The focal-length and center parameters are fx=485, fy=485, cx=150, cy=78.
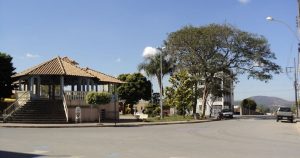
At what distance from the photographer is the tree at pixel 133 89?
85750mm

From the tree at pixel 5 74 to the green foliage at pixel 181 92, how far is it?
1922 centimetres

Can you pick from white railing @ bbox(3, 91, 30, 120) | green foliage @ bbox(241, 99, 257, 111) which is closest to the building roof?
white railing @ bbox(3, 91, 30, 120)

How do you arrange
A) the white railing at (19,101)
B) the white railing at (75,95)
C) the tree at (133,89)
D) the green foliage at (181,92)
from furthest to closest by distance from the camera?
the tree at (133,89) < the green foliage at (181,92) < the white railing at (75,95) < the white railing at (19,101)

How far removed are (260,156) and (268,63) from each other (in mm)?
46325

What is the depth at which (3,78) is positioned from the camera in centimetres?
5059

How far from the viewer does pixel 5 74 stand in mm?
50719

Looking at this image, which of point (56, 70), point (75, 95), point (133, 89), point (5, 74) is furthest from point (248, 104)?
point (56, 70)

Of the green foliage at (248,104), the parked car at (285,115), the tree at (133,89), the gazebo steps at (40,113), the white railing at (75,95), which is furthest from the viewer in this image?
the green foliage at (248,104)

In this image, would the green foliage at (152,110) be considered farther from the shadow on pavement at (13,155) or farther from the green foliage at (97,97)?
the shadow on pavement at (13,155)

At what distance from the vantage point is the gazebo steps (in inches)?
1532

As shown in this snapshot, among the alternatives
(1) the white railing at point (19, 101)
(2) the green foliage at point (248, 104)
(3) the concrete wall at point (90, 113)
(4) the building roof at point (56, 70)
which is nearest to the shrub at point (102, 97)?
(3) the concrete wall at point (90, 113)

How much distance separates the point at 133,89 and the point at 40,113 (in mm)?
46195

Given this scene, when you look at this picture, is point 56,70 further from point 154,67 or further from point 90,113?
point 154,67

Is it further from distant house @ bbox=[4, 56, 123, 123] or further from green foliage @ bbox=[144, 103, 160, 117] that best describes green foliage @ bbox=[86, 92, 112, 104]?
green foliage @ bbox=[144, 103, 160, 117]
